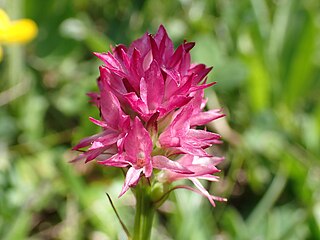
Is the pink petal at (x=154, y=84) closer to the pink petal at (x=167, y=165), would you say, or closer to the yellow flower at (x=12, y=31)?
the pink petal at (x=167, y=165)

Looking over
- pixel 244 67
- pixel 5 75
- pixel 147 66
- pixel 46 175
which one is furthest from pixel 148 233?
pixel 5 75

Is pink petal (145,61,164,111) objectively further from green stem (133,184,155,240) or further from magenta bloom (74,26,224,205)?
green stem (133,184,155,240)

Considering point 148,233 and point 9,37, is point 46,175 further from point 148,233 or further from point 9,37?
point 148,233

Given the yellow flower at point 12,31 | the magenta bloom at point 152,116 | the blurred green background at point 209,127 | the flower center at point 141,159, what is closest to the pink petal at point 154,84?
the magenta bloom at point 152,116

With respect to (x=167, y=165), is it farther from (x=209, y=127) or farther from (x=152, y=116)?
(x=209, y=127)

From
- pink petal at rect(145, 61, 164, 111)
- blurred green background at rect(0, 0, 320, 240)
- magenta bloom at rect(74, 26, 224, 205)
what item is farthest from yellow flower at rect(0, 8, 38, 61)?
pink petal at rect(145, 61, 164, 111)

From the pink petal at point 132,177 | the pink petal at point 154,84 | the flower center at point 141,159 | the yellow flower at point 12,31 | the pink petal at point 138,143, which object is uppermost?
the pink petal at point 154,84
